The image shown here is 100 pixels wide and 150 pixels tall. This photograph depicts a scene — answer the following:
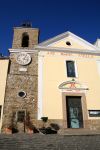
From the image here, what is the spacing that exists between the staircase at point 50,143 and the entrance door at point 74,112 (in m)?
5.00

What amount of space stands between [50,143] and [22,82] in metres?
7.50

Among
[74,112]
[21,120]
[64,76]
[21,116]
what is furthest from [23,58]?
[74,112]

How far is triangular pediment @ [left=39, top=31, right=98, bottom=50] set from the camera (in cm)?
1912

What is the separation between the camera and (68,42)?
19672 mm

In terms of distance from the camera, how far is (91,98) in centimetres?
1669

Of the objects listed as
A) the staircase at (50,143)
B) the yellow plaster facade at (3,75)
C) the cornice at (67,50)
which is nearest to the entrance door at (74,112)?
the cornice at (67,50)

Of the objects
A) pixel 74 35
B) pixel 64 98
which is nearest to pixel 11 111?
pixel 64 98

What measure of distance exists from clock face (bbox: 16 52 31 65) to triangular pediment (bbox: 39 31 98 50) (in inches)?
74.3

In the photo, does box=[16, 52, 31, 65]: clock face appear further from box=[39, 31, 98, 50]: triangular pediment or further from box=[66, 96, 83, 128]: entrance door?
box=[66, 96, 83, 128]: entrance door

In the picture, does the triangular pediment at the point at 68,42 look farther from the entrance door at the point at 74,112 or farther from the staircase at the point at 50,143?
the staircase at the point at 50,143

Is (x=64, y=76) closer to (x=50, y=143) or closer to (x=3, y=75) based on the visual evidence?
(x=3, y=75)

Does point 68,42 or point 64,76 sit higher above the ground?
point 68,42

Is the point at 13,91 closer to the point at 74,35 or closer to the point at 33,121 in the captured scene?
the point at 33,121

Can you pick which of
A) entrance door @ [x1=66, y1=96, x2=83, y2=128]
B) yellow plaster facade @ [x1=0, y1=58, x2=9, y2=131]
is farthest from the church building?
yellow plaster facade @ [x1=0, y1=58, x2=9, y2=131]
